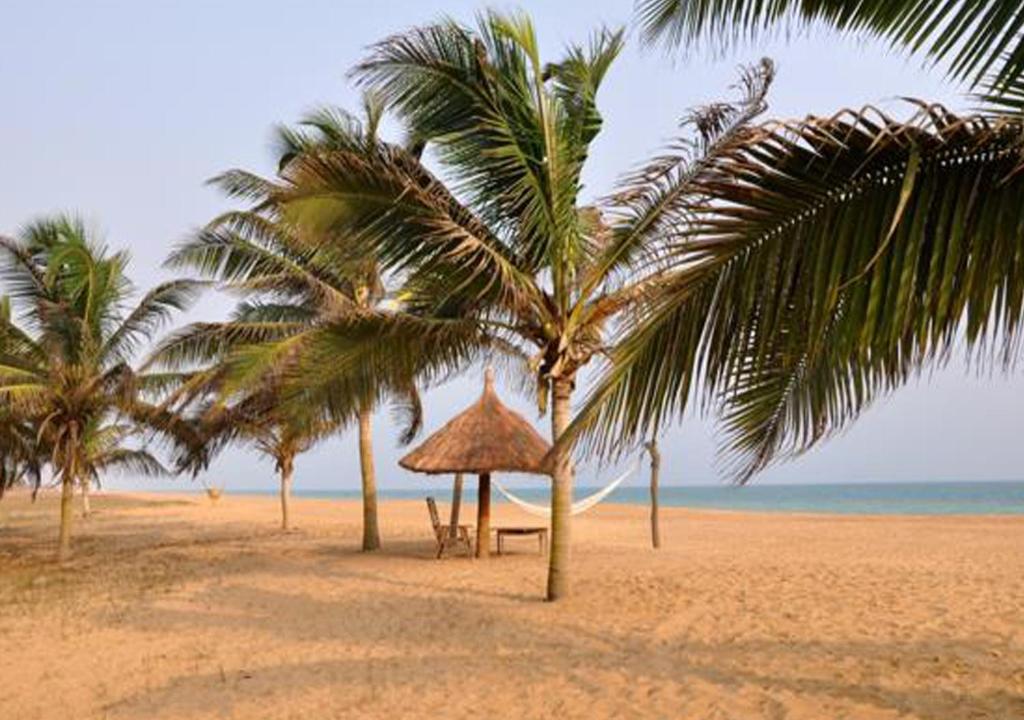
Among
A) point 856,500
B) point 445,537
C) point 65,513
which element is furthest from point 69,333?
point 856,500

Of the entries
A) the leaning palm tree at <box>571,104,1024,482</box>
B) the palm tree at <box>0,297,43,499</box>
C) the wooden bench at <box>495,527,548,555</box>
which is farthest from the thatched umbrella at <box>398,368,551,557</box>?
the leaning palm tree at <box>571,104,1024,482</box>

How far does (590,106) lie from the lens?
8000 mm

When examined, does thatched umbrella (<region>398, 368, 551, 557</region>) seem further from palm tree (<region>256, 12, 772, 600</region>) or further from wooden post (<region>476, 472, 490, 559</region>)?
palm tree (<region>256, 12, 772, 600</region>)

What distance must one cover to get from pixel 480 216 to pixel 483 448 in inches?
259

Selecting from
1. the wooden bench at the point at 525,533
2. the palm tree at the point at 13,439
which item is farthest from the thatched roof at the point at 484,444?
the palm tree at the point at 13,439

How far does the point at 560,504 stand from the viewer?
853 centimetres

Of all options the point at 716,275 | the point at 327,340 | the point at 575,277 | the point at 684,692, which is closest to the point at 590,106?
the point at 575,277

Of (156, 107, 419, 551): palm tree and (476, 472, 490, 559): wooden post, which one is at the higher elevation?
(156, 107, 419, 551): palm tree

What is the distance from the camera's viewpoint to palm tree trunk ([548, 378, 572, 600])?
27.4 feet

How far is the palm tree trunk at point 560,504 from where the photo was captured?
8359 millimetres

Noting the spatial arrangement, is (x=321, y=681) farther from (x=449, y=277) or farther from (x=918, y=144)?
(x=918, y=144)

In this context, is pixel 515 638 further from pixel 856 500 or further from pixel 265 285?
pixel 856 500

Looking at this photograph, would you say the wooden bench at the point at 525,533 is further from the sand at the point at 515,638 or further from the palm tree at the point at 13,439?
the palm tree at the point at 13,439

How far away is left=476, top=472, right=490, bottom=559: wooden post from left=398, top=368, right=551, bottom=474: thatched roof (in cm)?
36
